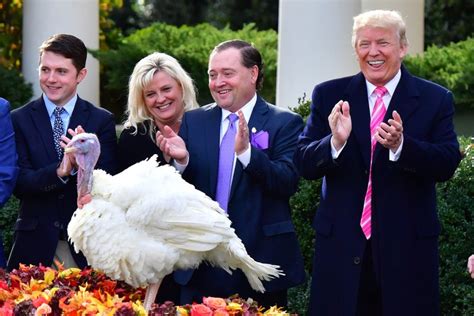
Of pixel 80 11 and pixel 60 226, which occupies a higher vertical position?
pixel 80 11

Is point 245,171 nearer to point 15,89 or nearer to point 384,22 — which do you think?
point 384,22

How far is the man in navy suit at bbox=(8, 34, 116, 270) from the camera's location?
20.6ft

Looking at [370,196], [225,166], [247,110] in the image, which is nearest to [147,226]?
[225,166]

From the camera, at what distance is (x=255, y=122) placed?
5961 mm

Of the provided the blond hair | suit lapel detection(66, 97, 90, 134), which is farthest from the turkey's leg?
the blond hair

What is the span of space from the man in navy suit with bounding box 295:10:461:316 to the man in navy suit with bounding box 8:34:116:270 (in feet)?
4.47

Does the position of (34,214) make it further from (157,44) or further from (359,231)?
(157,44)

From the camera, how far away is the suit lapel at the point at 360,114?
18.4 ft

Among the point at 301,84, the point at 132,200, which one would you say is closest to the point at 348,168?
the point at 132,200

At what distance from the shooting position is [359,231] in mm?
5664

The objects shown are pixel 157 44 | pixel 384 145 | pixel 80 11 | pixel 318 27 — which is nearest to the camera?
pixel 384 145

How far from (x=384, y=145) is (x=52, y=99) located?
208 cm

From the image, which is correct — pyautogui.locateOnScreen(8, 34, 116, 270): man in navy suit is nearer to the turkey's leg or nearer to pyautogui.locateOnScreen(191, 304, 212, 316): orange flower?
the turkey's leg

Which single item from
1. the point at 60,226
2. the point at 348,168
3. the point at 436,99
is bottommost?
the point at 60,226
